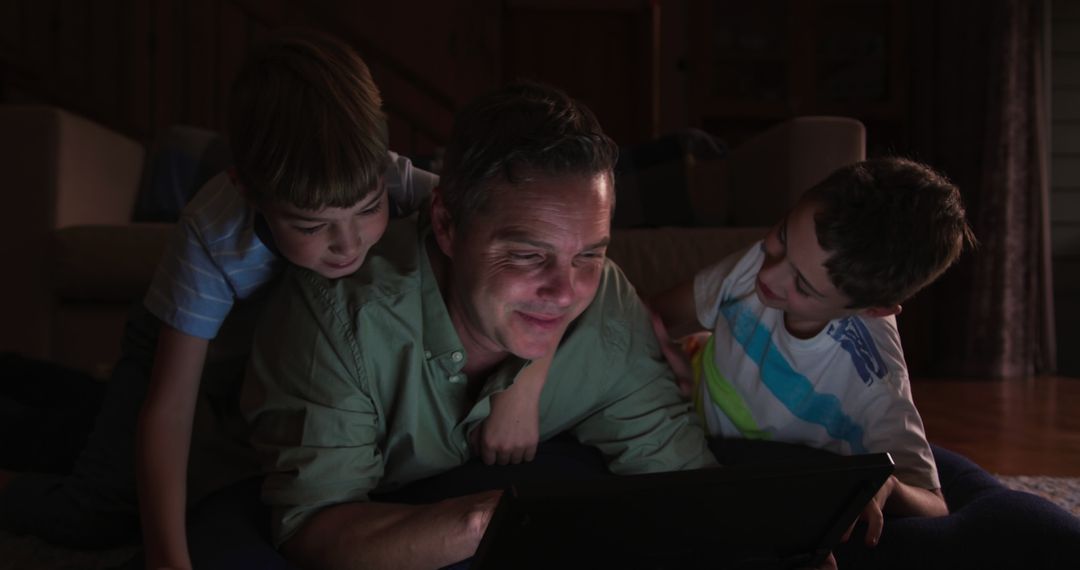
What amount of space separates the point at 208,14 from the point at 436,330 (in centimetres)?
392

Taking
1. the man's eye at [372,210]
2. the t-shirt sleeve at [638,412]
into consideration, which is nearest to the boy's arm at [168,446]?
the man's eye at [372,210]

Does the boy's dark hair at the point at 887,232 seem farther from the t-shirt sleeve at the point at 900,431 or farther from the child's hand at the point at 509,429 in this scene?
the child's hand at the point at 509,429

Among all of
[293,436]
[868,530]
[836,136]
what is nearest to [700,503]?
[868,530]

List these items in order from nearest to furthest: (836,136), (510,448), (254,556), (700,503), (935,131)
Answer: (700,503) < (254,556) < (510,448) < (836,136) < (935,131)

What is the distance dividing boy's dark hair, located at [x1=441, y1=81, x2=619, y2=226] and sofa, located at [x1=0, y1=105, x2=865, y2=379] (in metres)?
1.33

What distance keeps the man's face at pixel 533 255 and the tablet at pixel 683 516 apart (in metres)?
0.28

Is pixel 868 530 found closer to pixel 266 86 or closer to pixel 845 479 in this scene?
pixel 845 479

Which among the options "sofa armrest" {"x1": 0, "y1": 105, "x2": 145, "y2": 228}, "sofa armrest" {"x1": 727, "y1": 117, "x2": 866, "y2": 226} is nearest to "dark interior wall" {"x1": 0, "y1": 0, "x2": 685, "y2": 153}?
"sofa armrest" {"x1": 0, "y1": 105, "x2": 145, "y2": 228}

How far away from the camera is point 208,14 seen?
4527 mm

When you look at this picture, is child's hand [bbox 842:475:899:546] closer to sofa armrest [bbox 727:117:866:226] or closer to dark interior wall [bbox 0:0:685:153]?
sofa armrest [bbox 727:117:866:226]

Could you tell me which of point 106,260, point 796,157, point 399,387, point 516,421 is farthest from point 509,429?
point 106,260

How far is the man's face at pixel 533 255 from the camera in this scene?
1037 millimetres

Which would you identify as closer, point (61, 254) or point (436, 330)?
point (436, 330)

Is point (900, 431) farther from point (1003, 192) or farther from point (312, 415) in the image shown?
point (1003, 192)
